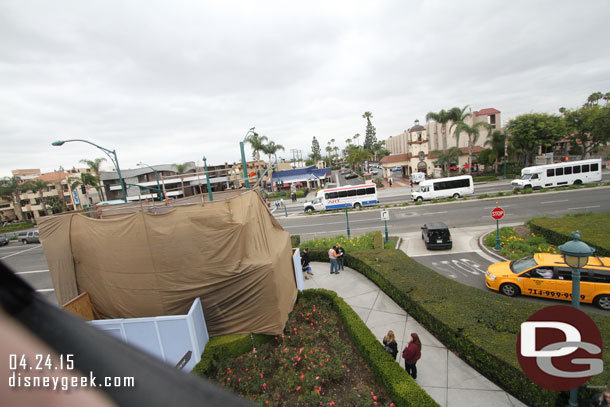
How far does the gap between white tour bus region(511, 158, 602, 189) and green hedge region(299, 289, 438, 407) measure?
96.9 feet

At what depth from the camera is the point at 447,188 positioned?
29.4m

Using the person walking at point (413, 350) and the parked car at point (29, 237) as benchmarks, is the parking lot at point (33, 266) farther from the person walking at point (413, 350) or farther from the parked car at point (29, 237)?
the person walking at point (413, 350)

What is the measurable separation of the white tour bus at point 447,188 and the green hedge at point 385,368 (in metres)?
23.9

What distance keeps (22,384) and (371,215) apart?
88.0 ft

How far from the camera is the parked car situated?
30641 mm

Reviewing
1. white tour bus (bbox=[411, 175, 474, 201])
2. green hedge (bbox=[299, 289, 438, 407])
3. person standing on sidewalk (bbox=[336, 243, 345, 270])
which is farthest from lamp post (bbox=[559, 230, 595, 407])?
white tour bus (bbox=[411, 175, 474, 201])

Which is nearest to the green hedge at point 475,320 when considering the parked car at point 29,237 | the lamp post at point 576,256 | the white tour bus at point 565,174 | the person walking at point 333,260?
the lamp post at point 576,256

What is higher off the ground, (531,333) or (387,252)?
(531,333)

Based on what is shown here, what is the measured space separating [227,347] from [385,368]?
14.5 ft

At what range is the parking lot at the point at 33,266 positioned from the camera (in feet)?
54.8

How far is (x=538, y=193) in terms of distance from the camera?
87.9ft

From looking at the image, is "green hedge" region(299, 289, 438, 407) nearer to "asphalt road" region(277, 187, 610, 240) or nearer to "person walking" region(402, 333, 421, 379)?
"person walking" region(402, 333, 421, 379)

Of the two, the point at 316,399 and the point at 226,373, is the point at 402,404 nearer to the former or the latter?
the point at 316,399

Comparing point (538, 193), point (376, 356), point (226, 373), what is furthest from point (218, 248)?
point (538, 193)
